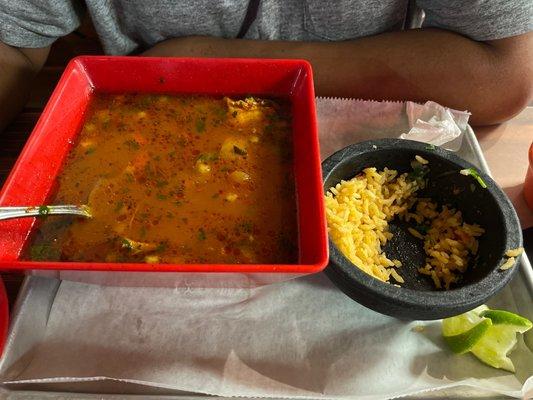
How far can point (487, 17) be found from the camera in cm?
138

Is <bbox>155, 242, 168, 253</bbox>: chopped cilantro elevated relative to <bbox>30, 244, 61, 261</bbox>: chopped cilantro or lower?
lower

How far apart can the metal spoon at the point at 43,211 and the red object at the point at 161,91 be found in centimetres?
4

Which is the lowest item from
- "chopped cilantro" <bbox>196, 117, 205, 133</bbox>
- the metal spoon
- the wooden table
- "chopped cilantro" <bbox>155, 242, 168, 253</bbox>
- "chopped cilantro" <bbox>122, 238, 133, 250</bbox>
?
the wooden table

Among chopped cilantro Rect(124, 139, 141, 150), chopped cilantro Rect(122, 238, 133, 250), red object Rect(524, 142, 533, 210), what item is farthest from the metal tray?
red object Rect(524, 142, 533, 210)

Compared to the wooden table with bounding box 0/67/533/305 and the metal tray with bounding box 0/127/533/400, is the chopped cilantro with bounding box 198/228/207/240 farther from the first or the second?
the wooden table with bounding box 0/67/533/305

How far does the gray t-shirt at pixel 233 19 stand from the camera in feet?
4.65

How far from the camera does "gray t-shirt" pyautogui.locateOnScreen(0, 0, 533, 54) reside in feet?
4.65

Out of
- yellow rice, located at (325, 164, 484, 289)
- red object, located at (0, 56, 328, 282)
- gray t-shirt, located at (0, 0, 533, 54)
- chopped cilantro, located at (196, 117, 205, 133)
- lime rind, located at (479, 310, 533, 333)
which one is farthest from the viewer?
gray t-shirt, located at (0, 0, 533, 54)

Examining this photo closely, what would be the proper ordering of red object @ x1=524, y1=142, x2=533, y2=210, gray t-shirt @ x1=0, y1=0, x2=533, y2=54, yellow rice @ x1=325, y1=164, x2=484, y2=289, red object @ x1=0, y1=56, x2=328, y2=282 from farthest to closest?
gray t-shirt @ x1=0, y1=0, x2=533, y2=54 < red object @ x1=524, y1=142, x2=533, y2=210 < yellow rice @ x1=325, y1=164, x2=484, y2=289 < red object @ x1=0, y1=56, x2=328, y2=282

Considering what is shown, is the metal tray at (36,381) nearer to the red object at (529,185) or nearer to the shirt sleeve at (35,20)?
the red object at (529,185)

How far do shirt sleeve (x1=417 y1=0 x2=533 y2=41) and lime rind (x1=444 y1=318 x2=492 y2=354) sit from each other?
0.95 metres

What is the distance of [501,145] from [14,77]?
5.46ft

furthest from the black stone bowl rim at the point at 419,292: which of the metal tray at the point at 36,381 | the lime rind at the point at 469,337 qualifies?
the metal tray at the point at 36,381

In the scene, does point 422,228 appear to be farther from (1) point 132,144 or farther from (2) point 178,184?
(1) point 132,144
